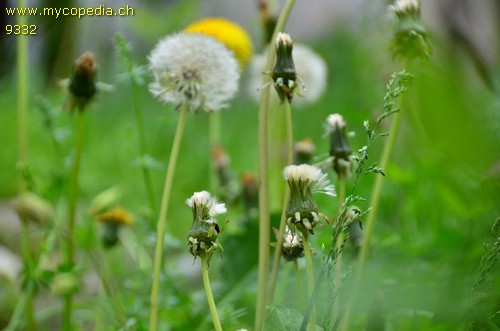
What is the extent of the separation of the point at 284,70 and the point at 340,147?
153mm

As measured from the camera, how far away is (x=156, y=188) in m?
2.58

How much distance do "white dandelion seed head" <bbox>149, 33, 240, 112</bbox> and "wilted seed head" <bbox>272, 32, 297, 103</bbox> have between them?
0.48 feet

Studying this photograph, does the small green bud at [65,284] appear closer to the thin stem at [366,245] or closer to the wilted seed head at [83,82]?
the wilted seed head at [83,82]

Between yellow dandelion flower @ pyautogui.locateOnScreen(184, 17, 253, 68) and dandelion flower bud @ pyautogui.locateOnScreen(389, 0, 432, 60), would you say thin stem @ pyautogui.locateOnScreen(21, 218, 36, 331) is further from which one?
yellow dandelion flower @ pyautogui.locateOnScreen(184, 17, 253, 68)

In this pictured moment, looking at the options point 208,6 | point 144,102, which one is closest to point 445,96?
point 144,102

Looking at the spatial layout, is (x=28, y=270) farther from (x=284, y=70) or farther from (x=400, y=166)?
(x=400, y=166)

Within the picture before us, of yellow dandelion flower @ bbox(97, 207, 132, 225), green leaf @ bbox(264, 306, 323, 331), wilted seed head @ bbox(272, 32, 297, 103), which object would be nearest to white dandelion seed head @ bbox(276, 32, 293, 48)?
wilted seed head @ bbox(272, 32, 297, 103)

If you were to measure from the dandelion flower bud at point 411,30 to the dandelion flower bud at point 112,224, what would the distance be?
0.61 m

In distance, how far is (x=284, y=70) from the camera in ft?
2.37

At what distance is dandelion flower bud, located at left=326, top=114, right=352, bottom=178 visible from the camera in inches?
32.9

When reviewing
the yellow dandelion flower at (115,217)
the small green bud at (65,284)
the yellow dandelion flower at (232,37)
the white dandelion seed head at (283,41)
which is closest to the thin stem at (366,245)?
the white dandelion seed head at (283,41)

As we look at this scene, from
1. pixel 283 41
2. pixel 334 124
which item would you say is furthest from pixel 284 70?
pixel 334 124

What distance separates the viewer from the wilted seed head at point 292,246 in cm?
75

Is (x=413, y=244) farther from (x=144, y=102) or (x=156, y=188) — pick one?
(x=144, y=102)
